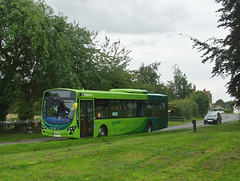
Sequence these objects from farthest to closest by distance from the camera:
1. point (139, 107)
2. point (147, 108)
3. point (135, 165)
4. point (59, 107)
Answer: point (147, 108), point (139, 107), point (59, 107), point (135, 165)

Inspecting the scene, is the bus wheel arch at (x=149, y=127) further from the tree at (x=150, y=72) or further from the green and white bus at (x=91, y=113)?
the tree at (x=150, y=72)

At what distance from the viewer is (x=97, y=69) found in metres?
35.8

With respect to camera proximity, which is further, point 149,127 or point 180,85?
point 180,85

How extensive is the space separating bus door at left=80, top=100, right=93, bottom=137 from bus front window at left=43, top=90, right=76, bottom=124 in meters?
0.69

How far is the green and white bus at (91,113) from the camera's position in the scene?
17.1 metres

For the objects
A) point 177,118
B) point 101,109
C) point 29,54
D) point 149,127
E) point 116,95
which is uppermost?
point 29,54

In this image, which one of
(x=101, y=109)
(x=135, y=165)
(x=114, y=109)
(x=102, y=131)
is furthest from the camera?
(x=114, y=109)

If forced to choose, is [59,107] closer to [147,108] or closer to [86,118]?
[86,118]

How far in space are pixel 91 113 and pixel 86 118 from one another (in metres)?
0.50

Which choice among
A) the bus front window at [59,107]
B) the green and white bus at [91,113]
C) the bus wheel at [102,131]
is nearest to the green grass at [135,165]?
the green and white bus at [91,113]

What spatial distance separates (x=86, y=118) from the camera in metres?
17.8

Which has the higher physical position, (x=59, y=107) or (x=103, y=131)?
(x=59, y=107)

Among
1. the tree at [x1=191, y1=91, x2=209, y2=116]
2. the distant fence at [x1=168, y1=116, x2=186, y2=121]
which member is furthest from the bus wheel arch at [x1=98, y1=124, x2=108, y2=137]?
the tree at [x1=191, y1=91, x2=209, y2=116]

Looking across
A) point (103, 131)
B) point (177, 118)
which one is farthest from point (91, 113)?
point (177, 118)
